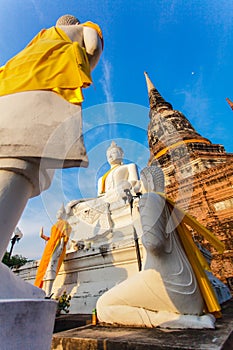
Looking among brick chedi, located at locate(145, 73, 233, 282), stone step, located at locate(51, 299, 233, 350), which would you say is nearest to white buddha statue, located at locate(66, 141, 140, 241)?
brick chedi, located at locate(145, 73, 233, 282)

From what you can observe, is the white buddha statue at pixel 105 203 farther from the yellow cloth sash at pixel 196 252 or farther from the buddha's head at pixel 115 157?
the yellow cloth sash at pixel 196 252

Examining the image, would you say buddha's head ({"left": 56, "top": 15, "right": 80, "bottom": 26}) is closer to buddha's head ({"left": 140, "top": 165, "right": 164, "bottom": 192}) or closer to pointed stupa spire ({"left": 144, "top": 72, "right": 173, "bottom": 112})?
buddha's head ({"left": 140, "top": 165, "right": 164, "bottom": 192})

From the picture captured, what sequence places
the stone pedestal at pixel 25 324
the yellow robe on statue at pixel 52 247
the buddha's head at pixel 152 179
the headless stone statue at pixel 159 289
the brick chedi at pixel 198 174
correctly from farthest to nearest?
the brick chedi at pixel 198 174
the yellow robe on statue at pixel 52 247
the buddha's head at pixel 152 179
the headless stone statue at pixel 159 289
the stone pedestal at pixel 25 324

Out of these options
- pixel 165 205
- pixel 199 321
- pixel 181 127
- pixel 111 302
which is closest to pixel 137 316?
pixel 111 302

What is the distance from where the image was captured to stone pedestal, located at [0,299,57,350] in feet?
2.54

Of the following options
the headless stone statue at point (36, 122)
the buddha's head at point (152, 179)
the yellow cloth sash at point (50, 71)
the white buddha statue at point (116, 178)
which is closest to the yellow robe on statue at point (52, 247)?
the white buddha statue at point (116, 178)

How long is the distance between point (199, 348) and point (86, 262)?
347cm

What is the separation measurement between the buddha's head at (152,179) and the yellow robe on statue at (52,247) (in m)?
2.95

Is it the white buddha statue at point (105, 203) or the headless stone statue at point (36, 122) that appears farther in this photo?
the white buddha statue at point (105, 203)

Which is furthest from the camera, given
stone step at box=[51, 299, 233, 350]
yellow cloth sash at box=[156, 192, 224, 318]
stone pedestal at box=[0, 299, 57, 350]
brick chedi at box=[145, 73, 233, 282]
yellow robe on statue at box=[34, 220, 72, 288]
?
brick chedi at box=[145, 73, 233, 282]

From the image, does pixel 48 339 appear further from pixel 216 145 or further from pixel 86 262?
pixel 216 145

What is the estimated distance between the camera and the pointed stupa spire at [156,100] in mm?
25281

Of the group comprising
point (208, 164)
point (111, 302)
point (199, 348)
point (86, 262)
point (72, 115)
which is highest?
point (208, 164)

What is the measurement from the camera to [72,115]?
4.65ft
